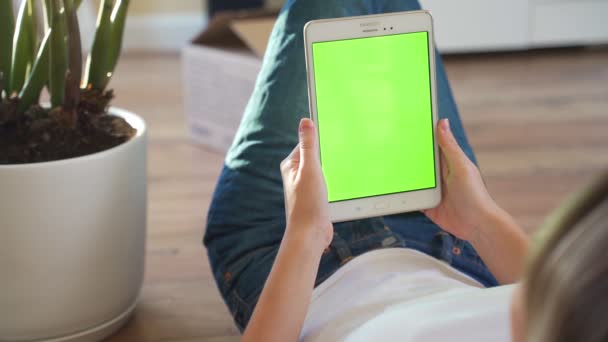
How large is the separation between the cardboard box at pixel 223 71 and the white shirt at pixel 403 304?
2.93 ft

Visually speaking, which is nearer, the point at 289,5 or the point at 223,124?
the point at 289,5


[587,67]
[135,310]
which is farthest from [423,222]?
[587,67]

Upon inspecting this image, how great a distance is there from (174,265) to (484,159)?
2.65 feet

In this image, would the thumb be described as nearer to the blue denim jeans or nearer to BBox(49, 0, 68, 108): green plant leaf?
the blue denim jeans

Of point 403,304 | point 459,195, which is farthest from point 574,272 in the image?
point 459,195

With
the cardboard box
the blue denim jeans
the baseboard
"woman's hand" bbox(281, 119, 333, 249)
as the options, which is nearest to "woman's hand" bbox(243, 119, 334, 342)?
"woman's hand" bbox(281, 119, 333, 249)

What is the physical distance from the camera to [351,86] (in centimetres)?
97

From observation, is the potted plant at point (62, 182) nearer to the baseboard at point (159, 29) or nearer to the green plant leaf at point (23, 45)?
the green plant leaf at point (23, 45)

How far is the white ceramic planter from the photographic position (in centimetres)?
109

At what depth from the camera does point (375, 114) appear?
0.98 metres

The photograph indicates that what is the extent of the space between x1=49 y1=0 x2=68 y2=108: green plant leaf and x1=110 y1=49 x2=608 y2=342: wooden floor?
0.38 m

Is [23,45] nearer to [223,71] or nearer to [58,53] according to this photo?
[58,53]

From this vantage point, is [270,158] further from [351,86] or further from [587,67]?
[587,67]

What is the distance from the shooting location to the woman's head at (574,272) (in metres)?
0.44
